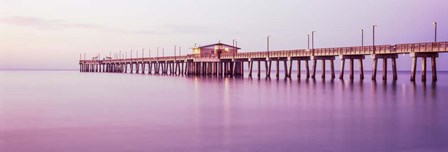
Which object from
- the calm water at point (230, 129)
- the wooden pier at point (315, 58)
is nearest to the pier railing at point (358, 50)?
the wooden pier at point (315, 58)

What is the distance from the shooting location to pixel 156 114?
20.2 meters

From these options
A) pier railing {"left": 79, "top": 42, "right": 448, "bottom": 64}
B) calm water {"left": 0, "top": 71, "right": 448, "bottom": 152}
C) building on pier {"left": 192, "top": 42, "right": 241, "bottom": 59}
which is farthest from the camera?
building on pier {"left": 192, "top": 42, "right": 241, "bottom": 59}

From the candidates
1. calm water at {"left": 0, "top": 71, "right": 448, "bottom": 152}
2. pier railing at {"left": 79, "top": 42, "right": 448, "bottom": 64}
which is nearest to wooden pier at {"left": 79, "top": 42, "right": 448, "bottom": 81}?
pier railing at {"left": 79, "top": 42, "right": 448, "bottom": 64}

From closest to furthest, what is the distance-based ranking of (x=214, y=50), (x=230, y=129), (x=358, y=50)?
(x=230, y=129) < (x=358, y=50) < (x=214, y=50)

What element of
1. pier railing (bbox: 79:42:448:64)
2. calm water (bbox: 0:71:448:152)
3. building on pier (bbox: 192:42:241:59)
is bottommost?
calm water (bbox: 0:71:448:152)

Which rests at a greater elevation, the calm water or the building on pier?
the building on pier

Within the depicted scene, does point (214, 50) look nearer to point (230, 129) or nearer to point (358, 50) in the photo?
point (358, 50)

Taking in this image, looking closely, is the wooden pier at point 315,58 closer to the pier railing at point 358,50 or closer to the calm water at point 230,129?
the pier railing at point 358,50

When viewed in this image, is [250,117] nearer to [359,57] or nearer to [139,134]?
[139,134]

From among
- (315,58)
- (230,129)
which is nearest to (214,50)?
(315,58)

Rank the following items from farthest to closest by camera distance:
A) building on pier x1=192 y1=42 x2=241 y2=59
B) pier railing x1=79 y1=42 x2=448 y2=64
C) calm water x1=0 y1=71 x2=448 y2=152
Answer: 1. building on pier x1=192 y1=42 x2=241 y2=59
2. pier railing x1=79 y1=42 x2=448 y2=64
3. calm water x1=0 y1=71 x2=448 y2=152

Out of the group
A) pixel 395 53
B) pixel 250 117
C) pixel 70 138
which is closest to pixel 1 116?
pixel 70 138

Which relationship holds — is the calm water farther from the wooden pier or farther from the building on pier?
the building on pier

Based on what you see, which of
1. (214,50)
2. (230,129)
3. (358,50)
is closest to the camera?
(230,129)
